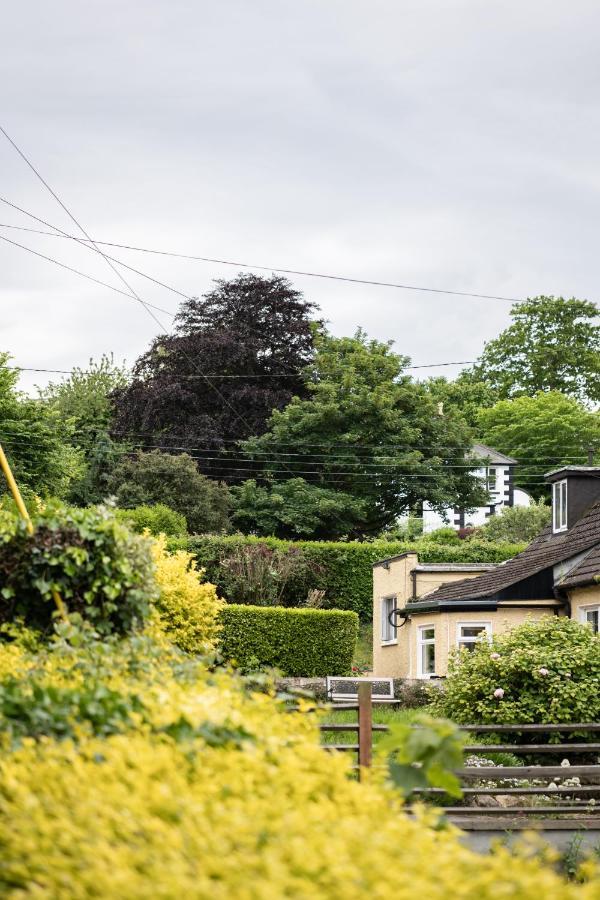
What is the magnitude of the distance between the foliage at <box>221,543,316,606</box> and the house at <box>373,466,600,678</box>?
2.63 metres

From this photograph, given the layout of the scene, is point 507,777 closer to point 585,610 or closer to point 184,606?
point 184,606

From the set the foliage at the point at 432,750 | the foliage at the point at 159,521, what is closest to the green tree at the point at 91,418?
the foliage at the point at 159,521

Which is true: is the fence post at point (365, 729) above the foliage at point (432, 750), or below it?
below

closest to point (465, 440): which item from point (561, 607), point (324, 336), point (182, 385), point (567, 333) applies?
point (324, 336)

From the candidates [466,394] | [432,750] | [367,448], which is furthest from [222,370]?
[432,750]

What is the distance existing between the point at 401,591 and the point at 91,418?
90.4 ft

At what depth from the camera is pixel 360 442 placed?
4819 centimetres

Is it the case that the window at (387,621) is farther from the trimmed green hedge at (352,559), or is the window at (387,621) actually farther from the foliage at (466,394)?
the foliage at (466,394)

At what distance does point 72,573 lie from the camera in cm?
941

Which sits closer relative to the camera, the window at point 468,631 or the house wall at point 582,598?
the house wall at point 582,598

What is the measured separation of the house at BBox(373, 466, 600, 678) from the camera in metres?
24.0

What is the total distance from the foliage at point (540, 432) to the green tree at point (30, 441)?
84.1 ft

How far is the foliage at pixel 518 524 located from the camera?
147 feet

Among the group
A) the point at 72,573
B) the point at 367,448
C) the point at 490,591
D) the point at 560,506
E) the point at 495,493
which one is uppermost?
the point at 367,448
